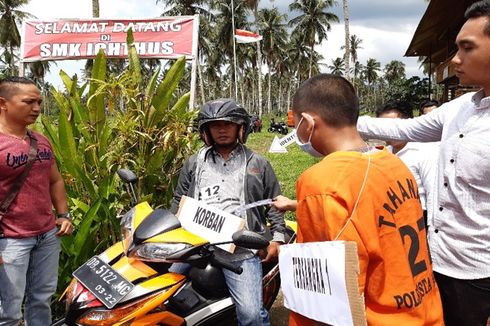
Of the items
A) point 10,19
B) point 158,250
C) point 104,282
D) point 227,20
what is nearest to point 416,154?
point 158,250

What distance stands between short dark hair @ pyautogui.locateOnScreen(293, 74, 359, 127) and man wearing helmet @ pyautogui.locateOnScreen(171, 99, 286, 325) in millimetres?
1397

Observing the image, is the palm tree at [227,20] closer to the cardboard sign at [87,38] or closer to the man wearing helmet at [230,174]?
the cardboard sign at [87,38]

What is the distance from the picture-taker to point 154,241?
2211mm

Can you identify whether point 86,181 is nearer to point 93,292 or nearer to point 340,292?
point 93,292

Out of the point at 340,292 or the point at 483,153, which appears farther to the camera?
the point at 483,153

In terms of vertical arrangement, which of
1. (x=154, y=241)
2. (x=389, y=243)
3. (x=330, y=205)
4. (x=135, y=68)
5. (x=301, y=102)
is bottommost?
(x=154, y=241)

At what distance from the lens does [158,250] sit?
86.6 inches

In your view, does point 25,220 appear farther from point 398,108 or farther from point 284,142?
point 398,108

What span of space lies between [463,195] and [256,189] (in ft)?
4.98

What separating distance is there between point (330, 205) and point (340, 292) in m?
0.26

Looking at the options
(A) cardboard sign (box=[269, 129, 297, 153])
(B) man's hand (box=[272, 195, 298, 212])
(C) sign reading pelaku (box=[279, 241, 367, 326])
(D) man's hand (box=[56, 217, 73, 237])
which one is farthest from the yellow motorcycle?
(A) cardboard sign (box=[269, 129, 297, 153])

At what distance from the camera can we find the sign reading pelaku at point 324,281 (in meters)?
1.28

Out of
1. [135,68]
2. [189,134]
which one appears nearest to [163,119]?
[189,134]

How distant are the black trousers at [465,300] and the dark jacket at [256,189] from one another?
1295mm
